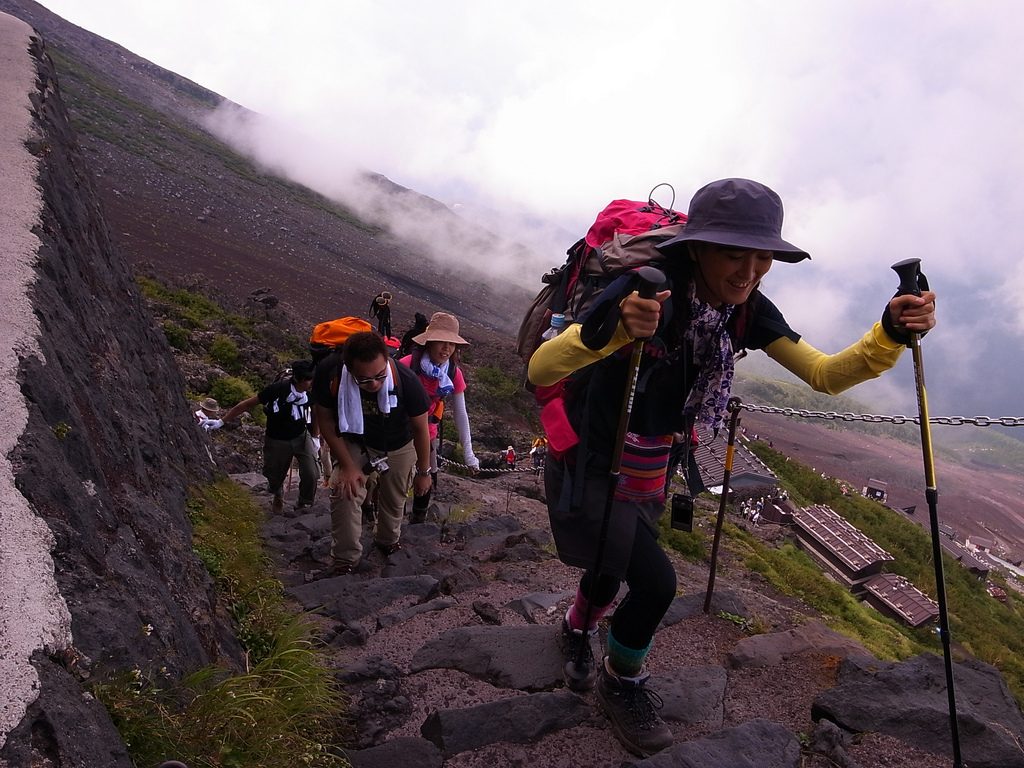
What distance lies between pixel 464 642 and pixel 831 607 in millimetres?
8623

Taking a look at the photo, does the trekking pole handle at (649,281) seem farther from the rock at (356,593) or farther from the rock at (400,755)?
the rock at (356,593)

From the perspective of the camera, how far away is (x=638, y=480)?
2754mm

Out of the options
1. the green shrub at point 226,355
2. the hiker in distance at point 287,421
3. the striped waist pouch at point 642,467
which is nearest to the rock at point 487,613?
the striped waist pouch at point 642,467

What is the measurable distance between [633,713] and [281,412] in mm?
4862

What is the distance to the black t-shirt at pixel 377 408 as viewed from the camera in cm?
454

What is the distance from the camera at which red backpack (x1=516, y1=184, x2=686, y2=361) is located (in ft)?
7.84

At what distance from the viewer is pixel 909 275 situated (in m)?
2.45

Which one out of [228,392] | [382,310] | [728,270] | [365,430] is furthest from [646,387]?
[228,392]

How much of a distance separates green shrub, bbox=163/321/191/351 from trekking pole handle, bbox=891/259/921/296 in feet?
49.2

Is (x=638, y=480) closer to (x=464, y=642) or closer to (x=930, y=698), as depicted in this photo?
(x=464, y=642)

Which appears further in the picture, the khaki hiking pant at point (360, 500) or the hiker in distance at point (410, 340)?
the hiker in distance at point (410, 340)

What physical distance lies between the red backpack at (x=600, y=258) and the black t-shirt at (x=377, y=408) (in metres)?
2.05

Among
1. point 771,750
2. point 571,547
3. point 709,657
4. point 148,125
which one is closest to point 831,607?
point 709,657

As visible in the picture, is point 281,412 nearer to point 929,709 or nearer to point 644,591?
point 644,591
